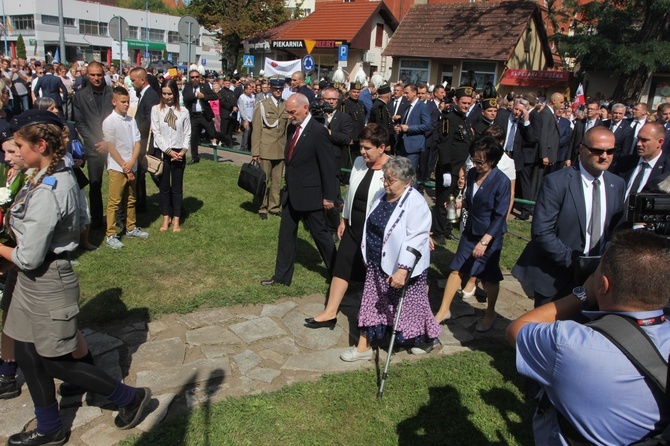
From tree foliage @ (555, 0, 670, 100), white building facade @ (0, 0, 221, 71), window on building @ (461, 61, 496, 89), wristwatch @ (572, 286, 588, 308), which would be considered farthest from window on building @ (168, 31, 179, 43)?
wristwatch @ (572, 286, 588, 308)

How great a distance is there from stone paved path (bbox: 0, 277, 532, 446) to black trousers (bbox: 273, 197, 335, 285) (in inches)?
17.3

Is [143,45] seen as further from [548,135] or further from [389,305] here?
[389,305]

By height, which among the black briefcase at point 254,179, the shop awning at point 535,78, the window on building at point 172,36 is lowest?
the black briefcase at point 254,179

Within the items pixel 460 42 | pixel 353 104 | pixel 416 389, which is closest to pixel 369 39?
pixel 460 42

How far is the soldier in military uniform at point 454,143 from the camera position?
7396 mm

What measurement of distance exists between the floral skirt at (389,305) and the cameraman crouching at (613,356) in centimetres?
231

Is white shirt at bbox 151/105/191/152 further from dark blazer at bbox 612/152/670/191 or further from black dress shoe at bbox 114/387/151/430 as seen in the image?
dark blazer at bbox 612/152/670/191

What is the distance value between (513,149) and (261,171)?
4878 millimetres

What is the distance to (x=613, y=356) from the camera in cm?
171

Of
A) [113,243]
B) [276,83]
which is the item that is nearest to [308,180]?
[113,243]

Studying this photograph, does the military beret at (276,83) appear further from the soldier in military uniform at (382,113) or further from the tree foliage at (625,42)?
the tree foliage at (625,42)

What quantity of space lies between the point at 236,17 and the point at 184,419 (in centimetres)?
A: 3495

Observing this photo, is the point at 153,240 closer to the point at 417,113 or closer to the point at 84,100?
the point at 84,100

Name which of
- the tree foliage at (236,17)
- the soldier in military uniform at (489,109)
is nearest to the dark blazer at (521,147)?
the soldier in military uniform at (489,109)
